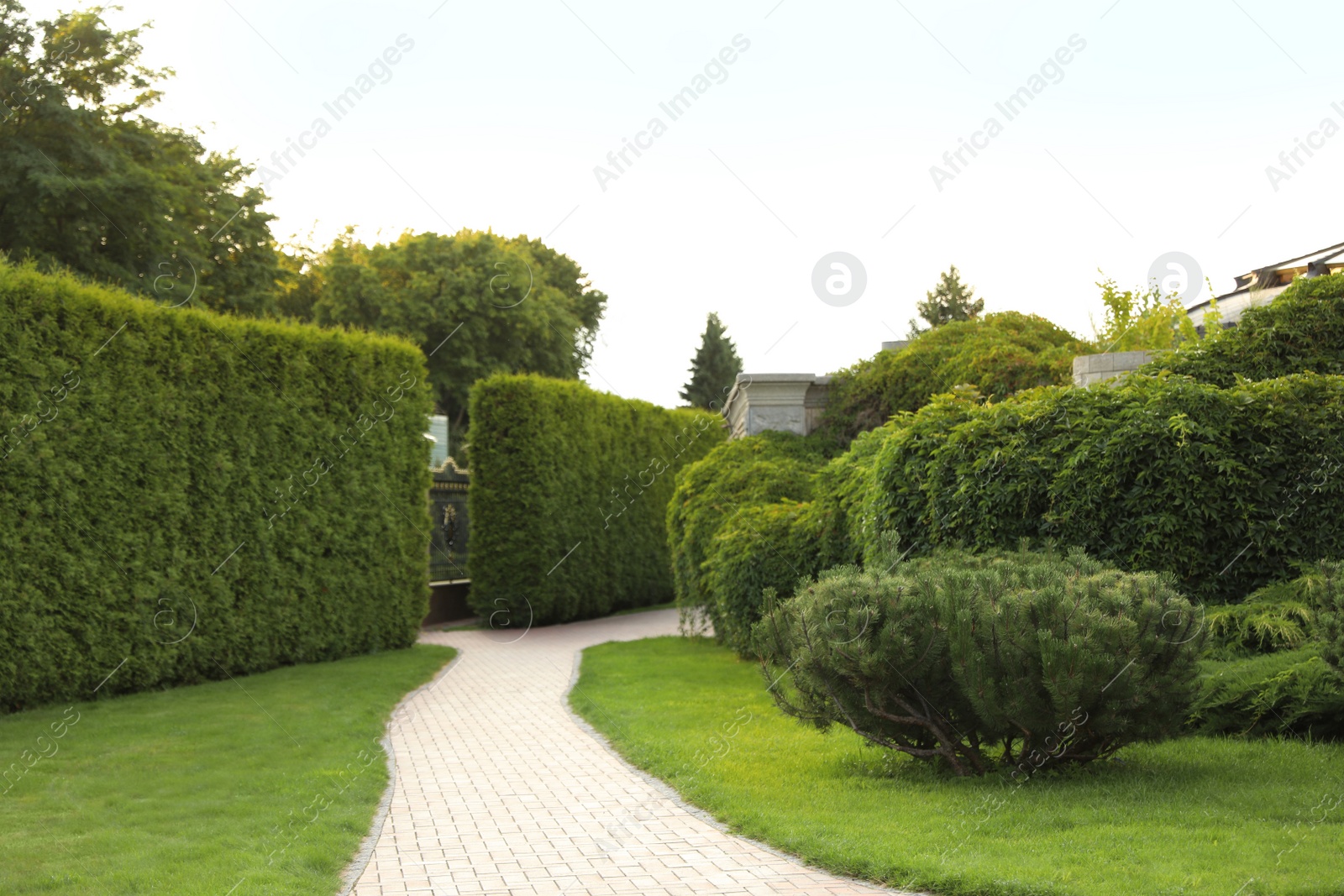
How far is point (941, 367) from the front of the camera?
1476cm

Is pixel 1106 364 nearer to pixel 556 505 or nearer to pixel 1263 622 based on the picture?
pixel 1263 622

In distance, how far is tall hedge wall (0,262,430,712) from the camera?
30.1 feet

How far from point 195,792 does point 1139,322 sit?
38.7 ft

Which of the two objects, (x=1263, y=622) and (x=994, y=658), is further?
(x=1263, y=622)

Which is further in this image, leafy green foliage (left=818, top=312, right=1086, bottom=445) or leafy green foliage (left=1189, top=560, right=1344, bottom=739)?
leafy green foliage (left=818, top=312, right=1086, bottom=445)

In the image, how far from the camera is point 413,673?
490 inches

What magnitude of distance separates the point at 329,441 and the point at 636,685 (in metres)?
5.61

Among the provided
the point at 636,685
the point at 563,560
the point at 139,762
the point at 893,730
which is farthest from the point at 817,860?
the point at 563,560

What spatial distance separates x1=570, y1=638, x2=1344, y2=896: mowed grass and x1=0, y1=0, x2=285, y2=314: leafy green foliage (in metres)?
18.2

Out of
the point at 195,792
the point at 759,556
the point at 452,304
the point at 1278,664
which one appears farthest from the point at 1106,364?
the point at 452,304

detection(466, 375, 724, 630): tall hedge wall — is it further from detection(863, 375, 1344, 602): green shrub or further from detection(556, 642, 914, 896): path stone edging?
detection(863, 375, 1344, 602): green shrub

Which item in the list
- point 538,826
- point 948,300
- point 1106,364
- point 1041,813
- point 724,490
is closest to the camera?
point 1041,813

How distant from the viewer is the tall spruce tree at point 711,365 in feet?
207

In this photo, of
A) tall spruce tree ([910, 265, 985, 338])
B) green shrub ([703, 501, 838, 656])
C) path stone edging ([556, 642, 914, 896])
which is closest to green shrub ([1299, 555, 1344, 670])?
path stone edging ([556, 642, 914, 896])
